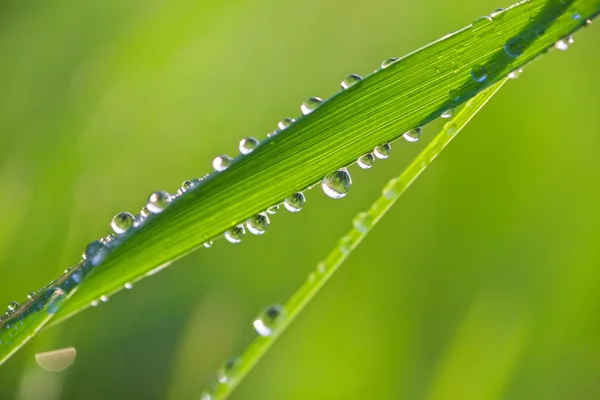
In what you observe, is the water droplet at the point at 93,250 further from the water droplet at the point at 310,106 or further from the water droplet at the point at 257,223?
the water droplet at the point at 310,106

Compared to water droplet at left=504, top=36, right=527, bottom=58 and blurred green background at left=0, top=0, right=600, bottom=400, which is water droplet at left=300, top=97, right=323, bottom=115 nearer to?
water droplet at left=504, top=36, right=527, bottom=58

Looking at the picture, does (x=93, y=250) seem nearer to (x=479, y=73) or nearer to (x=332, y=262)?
(x=332, y=262)

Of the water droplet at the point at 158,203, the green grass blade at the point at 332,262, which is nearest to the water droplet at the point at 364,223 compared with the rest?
the green grass blade at the point at 332,262

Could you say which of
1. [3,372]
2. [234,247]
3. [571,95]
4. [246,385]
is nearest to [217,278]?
[234,247]

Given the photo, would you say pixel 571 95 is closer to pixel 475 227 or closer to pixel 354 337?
pixel 475 227

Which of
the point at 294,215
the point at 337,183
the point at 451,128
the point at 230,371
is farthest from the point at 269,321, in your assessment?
the point at 294,215
